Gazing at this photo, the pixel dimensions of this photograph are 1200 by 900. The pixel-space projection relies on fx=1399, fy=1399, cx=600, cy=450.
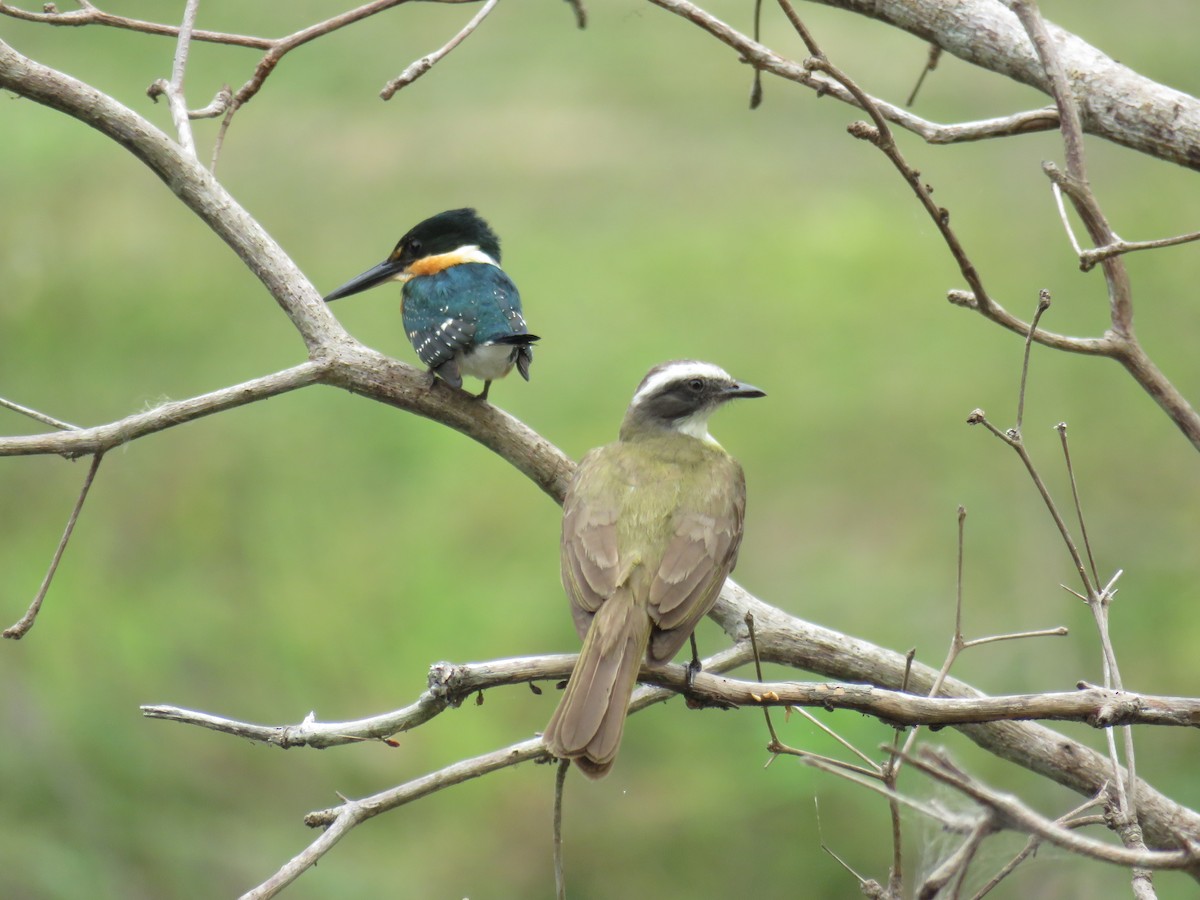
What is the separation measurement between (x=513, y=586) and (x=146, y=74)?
508 centimetres

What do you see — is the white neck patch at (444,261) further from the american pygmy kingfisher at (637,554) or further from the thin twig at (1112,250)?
the thin twig at (1112,250)

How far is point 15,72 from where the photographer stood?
2855mm

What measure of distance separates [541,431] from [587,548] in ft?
14.7

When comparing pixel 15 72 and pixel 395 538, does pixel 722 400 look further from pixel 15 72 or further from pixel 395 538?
pixel 395 538

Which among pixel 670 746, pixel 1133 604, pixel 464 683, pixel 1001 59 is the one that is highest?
pixel 1001 59

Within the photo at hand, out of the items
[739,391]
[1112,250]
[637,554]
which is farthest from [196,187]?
[1112,250]

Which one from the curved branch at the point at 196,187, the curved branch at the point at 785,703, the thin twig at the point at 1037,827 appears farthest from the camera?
the curved branch at the point at 196,187

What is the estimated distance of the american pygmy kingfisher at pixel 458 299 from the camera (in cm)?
382

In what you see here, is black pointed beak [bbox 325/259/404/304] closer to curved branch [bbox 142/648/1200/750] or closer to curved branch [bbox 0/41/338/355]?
curved branch [bbox 0/41/338/355]

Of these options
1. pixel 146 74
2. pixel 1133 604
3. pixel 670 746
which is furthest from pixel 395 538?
pixel 146 74

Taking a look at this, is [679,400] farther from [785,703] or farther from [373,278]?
[785,703]

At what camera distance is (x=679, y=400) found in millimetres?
3914

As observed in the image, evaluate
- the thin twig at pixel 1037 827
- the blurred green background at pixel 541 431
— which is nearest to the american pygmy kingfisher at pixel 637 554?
the blurred green background at pixel 541 431

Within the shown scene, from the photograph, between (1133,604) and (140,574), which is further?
(140,574)
